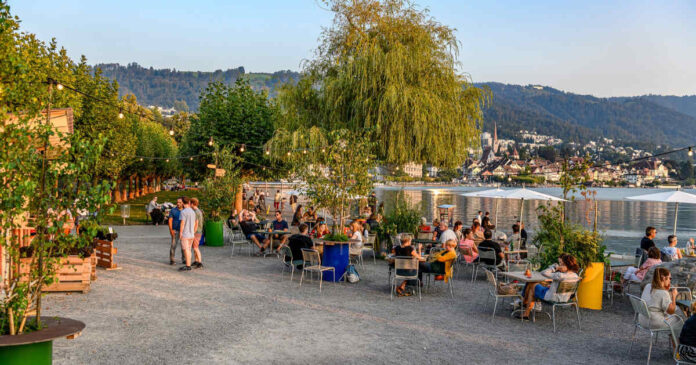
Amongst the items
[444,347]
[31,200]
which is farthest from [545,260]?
[31,200]

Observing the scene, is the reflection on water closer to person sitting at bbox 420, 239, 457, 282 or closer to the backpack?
person sitting at bbox 420, 239, 457, 282

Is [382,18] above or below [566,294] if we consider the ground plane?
above

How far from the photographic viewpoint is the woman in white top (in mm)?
Result: 7418

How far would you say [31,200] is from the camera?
5.02 m

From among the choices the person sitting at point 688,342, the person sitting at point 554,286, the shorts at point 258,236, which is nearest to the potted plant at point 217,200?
the shorts at point 258,236

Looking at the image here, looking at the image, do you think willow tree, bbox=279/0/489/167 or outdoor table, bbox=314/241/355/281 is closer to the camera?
outdoor table, bbox=314/241/355/281

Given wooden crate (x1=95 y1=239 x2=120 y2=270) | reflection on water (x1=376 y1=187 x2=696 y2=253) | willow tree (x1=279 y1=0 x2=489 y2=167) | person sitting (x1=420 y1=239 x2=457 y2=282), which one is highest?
willow tree (x1=279 y1=0 x2=489 y2=167)

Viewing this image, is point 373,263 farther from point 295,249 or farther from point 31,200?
point 31,200

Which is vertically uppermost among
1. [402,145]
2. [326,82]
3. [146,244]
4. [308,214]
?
[326,82]

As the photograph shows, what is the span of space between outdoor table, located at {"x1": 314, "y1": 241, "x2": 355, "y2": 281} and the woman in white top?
6390 millimetres

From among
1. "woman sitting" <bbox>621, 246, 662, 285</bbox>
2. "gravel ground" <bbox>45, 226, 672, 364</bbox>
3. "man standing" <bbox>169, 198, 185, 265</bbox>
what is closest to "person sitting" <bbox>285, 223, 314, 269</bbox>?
"gravel ground" <bbox>45, 226, 672, 364</bbox>

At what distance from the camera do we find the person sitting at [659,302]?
7418 mm

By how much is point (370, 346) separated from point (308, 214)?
1179 centimetres

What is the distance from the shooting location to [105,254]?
1350 cm
